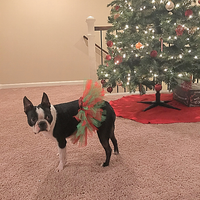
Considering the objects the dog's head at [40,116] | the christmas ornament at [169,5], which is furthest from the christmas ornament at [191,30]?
the dog's head at [40,116]

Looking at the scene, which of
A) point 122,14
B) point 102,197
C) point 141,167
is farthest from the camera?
point 122,14

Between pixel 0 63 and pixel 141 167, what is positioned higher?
pixel 0 63

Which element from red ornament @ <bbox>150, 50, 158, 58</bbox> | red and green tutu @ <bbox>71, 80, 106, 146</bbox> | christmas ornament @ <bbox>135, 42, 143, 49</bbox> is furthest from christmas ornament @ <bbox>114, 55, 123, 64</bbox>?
red and green tutu @ <bbox>71, 80, 106, 146</bbox>

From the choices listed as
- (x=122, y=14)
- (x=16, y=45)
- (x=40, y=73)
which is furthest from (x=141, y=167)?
(x=16, y=45)

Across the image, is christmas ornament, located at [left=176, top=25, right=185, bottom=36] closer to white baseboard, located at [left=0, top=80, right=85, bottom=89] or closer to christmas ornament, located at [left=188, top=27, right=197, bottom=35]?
christmas ornament, located at [left=188, top=27, right=197, bottom=35]

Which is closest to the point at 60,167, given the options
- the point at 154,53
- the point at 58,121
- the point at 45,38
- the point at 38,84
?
the point at 58,121

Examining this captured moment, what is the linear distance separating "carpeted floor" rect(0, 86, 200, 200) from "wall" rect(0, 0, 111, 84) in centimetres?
213

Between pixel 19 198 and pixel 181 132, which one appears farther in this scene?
pixel 181 132

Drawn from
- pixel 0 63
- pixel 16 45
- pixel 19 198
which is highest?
pixel 16 45

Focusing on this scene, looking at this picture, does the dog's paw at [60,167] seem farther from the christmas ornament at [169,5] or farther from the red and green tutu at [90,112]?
the christmas ornament at [169,5]

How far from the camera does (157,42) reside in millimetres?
1952

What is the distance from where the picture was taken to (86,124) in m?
1.03

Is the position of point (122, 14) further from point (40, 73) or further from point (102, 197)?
point (40, 73)

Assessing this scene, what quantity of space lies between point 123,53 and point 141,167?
Answer: 1238 millimetres
